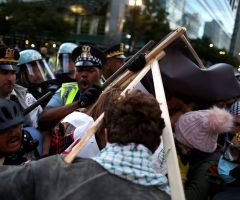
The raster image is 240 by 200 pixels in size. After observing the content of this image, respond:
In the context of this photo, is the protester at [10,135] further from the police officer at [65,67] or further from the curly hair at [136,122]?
the police officer at [65,67]

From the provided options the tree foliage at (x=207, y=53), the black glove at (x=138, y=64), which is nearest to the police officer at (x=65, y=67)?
the black glove at (x=138, y=64)

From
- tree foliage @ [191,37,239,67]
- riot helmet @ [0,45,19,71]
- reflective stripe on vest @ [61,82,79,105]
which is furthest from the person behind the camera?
tree foliage @ [191,37,239,67]

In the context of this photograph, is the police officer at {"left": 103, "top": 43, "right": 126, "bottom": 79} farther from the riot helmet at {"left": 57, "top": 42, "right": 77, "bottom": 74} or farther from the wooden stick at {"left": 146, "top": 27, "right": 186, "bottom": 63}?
the wooden stick at {"left": 146, "top": 27, "right": 186, "bottom": 63}

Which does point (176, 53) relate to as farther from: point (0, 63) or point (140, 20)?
point (140, 20)

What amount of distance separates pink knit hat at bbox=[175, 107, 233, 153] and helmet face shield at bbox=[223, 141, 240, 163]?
1.04 feet

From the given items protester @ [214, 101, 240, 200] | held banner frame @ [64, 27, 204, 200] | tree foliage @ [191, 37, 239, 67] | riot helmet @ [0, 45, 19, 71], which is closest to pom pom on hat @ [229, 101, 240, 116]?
protester @ [214, 101, 240, 200]

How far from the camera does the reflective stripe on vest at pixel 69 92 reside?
3.34 meters

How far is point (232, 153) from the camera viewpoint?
2.46 meters

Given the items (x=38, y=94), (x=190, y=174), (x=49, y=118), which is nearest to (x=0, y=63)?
(x=49, y=118)

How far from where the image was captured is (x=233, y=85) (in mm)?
2365

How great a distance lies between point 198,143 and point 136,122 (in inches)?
32.7

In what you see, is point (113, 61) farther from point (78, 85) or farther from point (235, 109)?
point (235, 109)

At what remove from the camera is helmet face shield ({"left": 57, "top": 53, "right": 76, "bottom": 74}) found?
15.9 ft

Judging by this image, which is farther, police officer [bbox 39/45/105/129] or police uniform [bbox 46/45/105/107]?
police uniform [bbox 46/45/105/107]
